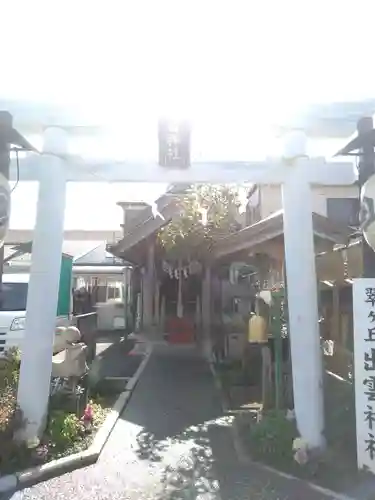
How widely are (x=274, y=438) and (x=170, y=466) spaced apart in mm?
1325

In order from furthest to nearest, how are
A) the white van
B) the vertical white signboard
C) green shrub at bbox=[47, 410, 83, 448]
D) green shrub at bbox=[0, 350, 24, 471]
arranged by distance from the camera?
the white van < green shrub at bbox=[47, 410, 83, 448] < green shrub at bbox=[0, 350, 24, 471] < the vertical white signboard

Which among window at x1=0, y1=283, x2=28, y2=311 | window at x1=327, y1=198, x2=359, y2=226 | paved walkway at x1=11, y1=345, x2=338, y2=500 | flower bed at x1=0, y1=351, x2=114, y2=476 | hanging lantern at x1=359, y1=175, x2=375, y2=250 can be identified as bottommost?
paved walkway at x1=11, y1=345, x2=338, y2=500

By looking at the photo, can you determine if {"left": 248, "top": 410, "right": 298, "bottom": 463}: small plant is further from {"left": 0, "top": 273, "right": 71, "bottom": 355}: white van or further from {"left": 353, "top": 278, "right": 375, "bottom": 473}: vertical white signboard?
{"left": 0, "top": 273, "right": 71, "bottom": 355}: white van

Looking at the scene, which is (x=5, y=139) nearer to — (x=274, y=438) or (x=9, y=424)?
(x=9, y=424)

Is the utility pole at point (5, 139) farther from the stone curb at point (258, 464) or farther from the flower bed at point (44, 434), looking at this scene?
the stone curb at point (258, 464)

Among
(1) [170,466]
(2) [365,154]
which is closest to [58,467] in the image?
(1) [170,466]

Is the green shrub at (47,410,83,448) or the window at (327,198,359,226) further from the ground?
the window at (327,198,359,226)

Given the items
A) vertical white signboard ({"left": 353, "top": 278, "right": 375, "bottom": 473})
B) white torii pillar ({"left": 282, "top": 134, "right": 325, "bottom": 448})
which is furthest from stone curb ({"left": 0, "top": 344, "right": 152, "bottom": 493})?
vertical white signboard ({"left": 353, "top": 278, "right": 375, "bottom": 473})

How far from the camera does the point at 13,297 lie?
11.6 m

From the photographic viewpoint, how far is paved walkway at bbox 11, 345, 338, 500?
5168mm

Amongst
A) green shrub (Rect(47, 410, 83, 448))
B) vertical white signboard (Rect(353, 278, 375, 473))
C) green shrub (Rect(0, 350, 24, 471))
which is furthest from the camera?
green shrub (Rect(47, 410, 83, 448))

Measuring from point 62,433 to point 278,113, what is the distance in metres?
4.98

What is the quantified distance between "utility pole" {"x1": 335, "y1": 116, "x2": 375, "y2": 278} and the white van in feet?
20.0

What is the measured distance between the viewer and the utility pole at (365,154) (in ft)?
19.4
